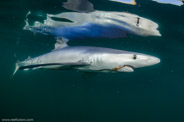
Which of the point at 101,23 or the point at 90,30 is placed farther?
the point at 90,30

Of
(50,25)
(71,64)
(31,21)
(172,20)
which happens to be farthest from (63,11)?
(71,64)

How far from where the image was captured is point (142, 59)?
3623 mm

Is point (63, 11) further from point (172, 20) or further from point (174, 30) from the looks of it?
point (174, 30)

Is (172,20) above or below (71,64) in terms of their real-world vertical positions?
above

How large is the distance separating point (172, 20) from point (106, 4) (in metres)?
4.34

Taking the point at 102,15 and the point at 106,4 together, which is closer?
the point at 106,4

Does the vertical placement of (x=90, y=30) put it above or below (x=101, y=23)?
below

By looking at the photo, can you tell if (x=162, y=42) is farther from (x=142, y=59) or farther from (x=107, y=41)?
(x=142, y=59)

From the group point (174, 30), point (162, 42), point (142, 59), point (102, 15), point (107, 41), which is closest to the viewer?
point (142, 59)

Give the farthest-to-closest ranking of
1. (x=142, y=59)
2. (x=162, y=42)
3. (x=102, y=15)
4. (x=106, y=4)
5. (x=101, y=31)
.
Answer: (x=162, y=42) < (x=101, y=31) < (x=102, y=15) < (x=106, y=4) < (x=142, y=59)

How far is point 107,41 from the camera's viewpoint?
16672 millimetres

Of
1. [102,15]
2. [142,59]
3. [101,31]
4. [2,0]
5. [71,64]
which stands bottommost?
[71,64]

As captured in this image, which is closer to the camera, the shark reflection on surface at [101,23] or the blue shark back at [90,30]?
the shark reflection on surface at [101,23]

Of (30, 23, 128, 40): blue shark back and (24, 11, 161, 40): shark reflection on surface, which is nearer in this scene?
(24, 11, 161, 40): shark reflection on surface
